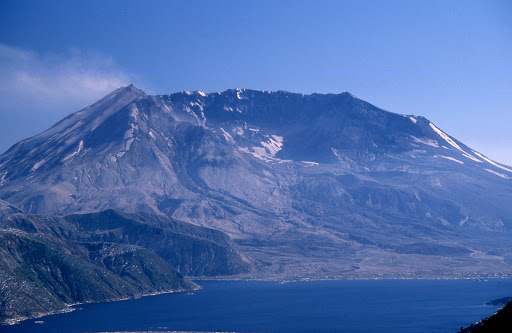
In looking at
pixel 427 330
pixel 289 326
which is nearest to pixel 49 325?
pixel 289 326

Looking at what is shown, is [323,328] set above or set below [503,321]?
below

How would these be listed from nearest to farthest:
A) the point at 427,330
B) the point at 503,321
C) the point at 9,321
→ the point at 503,321, the point at 427,330, the point at 9,321

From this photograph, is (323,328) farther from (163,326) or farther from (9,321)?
(9,321)

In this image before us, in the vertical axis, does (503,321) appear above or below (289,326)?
above

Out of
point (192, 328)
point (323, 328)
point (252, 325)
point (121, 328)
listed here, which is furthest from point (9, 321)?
point (323, 328)

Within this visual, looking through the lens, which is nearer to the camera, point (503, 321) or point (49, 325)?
point (503, 321)

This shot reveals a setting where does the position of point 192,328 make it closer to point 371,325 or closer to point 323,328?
point 323,328

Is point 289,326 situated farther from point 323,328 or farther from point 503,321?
point 503,321

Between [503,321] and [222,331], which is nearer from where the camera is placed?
[503,321]

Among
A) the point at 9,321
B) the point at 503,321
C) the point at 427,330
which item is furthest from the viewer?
the point at 9,321
